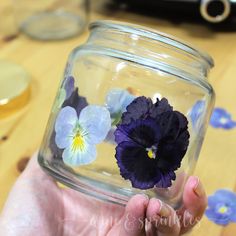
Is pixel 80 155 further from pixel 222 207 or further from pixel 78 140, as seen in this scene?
pixel 222 207

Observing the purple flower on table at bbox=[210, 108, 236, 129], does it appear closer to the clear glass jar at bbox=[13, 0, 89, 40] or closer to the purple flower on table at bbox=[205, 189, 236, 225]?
the purple flower on table at bbox=[205, 189, 236, 225]

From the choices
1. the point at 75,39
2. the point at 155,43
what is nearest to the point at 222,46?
the point at 75,39

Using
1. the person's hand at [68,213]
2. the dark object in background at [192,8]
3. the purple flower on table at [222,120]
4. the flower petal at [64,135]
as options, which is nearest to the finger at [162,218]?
the person's hand at [68,213]

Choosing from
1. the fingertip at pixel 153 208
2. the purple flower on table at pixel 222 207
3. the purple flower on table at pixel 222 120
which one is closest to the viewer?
the fingertip at pixel 153 208

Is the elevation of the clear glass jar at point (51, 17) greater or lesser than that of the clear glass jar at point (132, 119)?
lesser

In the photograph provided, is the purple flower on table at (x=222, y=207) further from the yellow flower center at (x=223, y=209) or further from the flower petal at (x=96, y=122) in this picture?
the flower petal at (x=96, y=122)

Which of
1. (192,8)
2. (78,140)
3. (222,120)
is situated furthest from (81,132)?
(192,8)

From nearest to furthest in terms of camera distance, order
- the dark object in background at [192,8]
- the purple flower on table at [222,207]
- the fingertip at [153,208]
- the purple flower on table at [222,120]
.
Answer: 1. the fingertip at [153,208]
2. the purple flower on table at [222,207]
3. the purple flower on table at [222,120]
4. the dark object in background at [192,8]

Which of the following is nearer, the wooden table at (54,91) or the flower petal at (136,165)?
the flower petal at (136,165)

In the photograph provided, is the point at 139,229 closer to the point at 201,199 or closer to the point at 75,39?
the point at 201,199
